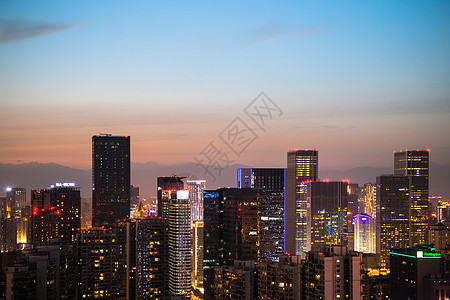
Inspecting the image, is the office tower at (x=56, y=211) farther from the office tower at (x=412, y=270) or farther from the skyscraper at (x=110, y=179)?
the office tower at (x=412, y=270)

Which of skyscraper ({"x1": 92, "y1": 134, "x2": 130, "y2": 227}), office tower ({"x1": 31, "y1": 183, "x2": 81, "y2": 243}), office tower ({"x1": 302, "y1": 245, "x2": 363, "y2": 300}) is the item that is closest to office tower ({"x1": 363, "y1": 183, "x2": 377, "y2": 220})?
skyscraper ({"x1": 92, "y1": 134, "x2": 130, "y2": 227})

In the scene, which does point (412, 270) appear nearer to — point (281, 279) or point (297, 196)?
point (281, 279)

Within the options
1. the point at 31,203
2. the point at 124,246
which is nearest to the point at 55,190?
the point at 31,203

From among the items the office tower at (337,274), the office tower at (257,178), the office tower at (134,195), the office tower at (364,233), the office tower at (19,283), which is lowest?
the office tower at (364,233)

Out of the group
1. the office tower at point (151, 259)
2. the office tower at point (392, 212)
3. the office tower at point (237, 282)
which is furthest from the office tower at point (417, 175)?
the office tower at point (237, 282)

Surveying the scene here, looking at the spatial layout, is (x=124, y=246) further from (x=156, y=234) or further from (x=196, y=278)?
(x=196, y=278)

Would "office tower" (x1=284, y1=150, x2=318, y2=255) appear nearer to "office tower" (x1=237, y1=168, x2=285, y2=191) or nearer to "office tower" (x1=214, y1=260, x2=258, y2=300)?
"office tower" (x1=237, y1=168, x2=285, y2=191)
